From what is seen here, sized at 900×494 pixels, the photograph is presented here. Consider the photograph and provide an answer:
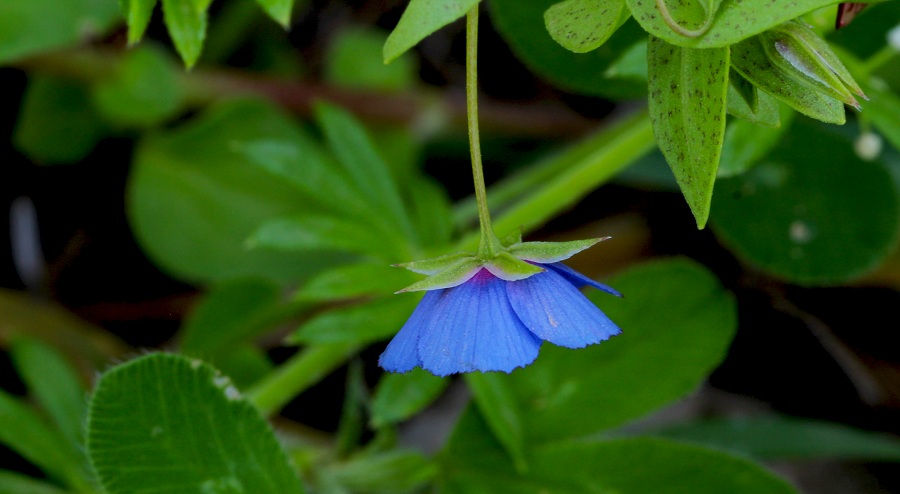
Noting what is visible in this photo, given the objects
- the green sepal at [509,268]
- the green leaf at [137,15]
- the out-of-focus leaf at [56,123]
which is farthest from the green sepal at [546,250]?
the out-of-focus leaf at [56,123]

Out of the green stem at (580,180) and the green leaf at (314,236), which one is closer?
the green stem at (580,180)

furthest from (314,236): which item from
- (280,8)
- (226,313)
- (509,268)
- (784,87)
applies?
(784,87)

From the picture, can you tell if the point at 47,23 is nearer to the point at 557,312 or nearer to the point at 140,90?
the point at 140,90

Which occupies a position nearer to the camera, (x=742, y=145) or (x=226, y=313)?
(x=742, y=145)

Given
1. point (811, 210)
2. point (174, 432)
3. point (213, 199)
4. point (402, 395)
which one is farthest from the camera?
point (213, 199)

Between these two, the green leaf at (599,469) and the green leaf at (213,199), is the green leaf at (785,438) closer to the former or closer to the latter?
the green leaf at (599,469)

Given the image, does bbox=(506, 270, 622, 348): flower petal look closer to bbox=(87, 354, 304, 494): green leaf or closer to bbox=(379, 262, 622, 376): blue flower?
bbox=(379, 262, 622, 376): blue flower

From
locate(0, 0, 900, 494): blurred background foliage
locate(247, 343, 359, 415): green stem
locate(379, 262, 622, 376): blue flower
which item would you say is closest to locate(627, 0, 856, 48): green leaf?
locate(0, 0, 900, 494): blurred background foliage
